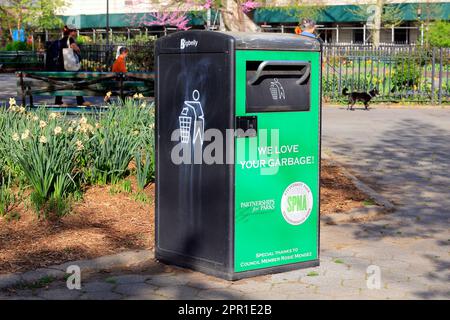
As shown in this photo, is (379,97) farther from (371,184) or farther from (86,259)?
(86,259)

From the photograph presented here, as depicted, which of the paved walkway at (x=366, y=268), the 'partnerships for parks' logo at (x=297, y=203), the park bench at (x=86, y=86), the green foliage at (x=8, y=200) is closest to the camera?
the paved walkway at (x=366, y=268)

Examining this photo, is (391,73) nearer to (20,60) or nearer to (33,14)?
(20,60)

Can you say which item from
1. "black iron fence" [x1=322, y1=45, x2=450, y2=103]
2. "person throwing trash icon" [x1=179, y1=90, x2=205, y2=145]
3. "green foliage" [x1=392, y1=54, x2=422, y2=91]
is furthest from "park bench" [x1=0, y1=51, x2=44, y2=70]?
"person throwing trash icon" [x1=179, y1=90, x2=205, y2=145]

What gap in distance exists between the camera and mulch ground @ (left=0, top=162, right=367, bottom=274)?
660 centimetres

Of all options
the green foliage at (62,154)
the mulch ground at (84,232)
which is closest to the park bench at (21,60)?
the green foliage at (62,154)

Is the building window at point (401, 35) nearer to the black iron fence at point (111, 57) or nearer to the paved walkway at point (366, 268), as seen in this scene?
the black iron fence at point (111, 57)

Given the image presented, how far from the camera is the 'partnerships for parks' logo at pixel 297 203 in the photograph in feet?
20.5

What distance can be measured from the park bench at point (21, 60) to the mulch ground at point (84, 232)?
33505 mm

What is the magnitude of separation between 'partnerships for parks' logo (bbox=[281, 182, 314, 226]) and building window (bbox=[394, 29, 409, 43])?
175ft

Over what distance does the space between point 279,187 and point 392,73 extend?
18.0 m

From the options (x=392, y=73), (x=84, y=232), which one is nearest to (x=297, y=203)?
(x=84, y=232)

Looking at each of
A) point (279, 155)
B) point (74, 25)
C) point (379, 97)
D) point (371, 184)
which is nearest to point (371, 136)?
point (371, 184)

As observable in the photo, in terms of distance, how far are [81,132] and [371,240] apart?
3.06 m

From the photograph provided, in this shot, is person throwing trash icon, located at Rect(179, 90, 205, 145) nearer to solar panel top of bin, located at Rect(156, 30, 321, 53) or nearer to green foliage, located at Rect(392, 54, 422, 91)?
solar panel top of bin, located at Rect(156, 30, 321, 53)
